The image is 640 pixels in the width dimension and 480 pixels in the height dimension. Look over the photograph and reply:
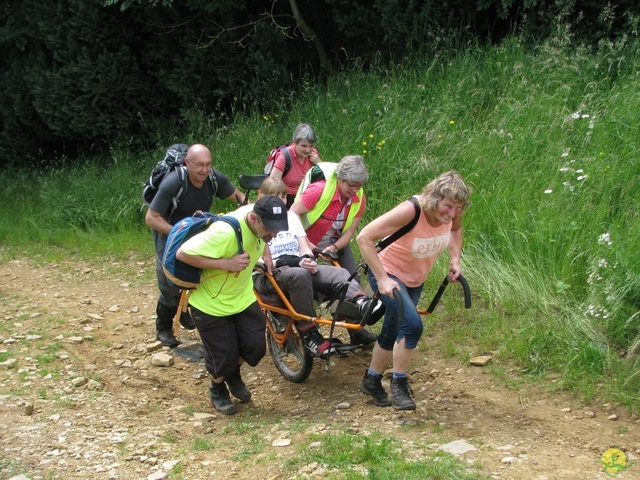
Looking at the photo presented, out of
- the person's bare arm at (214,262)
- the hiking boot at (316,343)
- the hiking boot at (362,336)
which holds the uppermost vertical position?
the person's bare arm at (214,262)

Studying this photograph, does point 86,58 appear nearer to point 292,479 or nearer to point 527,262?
point 527,262

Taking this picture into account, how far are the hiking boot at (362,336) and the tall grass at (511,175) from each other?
94 cm

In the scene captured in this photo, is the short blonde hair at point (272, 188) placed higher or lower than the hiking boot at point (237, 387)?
higher

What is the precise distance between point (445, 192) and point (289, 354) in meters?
2.43

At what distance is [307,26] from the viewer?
12.6 meters

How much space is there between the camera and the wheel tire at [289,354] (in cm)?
625

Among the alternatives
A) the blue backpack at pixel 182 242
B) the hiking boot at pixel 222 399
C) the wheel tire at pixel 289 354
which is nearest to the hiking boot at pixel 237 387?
the hiking boot at pixel 222 399

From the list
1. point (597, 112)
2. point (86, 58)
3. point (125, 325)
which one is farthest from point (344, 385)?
point (86, 58)

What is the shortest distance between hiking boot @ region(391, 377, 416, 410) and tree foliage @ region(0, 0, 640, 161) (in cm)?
650

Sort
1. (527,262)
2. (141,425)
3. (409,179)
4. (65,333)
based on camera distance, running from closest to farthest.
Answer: (141,425), (527,262), (65,333), (409,179)

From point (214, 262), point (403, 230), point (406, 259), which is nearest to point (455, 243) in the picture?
point (406, 259)

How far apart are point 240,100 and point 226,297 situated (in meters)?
7.69

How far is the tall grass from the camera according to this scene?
6.09 m

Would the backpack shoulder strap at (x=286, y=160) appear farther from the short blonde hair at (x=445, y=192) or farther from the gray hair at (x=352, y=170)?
the short blonde hair at (x=445, y=192)
